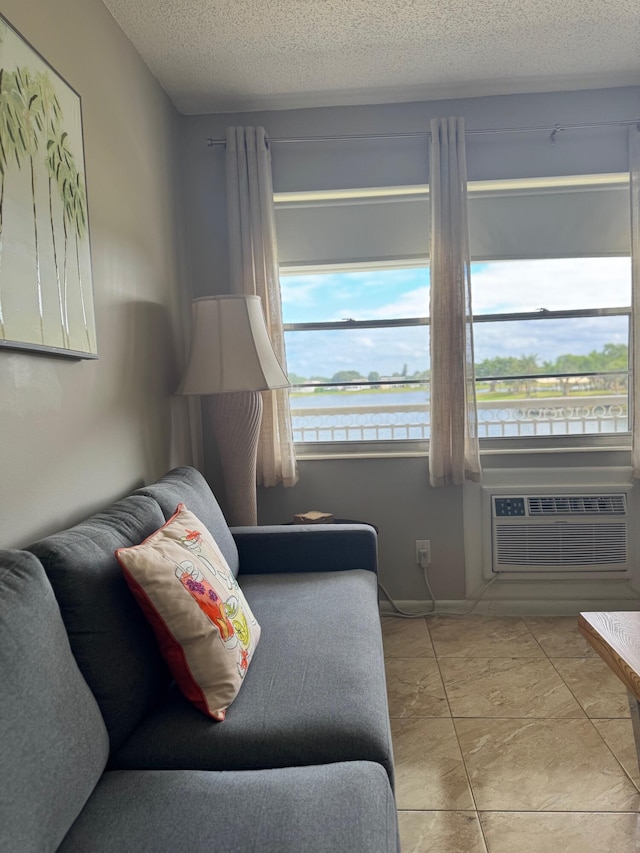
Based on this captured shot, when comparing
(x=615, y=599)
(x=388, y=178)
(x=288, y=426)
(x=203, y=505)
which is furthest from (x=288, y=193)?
(x=615, y=599)

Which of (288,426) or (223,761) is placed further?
(288,426)

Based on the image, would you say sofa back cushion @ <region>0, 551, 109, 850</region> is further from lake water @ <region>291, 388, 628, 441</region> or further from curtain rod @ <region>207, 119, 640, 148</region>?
curtain rod @ <region>207, 119, 640, 148</region>

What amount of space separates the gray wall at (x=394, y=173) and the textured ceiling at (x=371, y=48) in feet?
0.27

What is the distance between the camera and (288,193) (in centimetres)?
288

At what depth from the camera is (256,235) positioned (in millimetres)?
2785

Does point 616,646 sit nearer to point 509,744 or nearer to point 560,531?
point 509,744

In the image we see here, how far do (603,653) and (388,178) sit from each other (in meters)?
2.35

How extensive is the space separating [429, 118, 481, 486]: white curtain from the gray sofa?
52.6 inches

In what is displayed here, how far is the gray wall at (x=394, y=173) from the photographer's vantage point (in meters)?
2.79

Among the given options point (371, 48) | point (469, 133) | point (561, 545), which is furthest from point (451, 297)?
point (561, 545)

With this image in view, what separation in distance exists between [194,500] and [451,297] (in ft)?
5.25

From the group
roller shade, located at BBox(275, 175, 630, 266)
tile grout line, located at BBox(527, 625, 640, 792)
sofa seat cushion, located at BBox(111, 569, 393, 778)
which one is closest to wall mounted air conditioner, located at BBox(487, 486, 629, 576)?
tile grout line, located at BBox(527, 625, 640, 792)

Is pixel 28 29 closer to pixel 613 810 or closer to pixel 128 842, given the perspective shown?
pixel 128 842

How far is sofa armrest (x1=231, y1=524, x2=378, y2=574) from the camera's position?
2.24 meters
